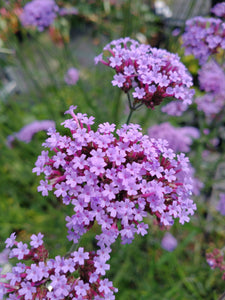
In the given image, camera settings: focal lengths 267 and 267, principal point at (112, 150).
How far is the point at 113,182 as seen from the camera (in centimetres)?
70

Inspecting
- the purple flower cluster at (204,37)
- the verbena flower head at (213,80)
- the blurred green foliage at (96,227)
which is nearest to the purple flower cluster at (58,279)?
the blurred green foliage at (96,227)

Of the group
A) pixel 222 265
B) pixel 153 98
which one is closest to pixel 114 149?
pixel 153 98

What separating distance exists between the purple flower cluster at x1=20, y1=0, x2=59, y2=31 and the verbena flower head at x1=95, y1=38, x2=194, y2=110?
897mm

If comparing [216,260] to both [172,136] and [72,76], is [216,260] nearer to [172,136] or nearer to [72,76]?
[172,136]

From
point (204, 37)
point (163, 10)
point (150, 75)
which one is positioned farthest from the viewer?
point (163, 10)

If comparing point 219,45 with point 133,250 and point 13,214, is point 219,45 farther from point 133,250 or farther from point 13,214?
point 13,214

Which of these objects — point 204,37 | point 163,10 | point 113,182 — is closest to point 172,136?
point 204,37

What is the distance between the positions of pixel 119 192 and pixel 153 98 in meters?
0.41

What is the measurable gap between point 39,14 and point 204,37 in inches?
40.2

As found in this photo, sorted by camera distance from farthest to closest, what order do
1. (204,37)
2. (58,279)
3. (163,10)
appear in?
(163,10) < (204,37) < (58,279)

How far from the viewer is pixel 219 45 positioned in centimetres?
120

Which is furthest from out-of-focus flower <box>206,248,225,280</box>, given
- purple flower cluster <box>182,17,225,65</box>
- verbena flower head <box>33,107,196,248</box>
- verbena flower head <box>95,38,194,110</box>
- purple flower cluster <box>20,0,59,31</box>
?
purple flower cluster <box>20,0,59,31</box>

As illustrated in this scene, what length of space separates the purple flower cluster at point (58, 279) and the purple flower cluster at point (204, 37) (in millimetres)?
992

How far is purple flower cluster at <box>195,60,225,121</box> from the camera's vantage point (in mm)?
1598
